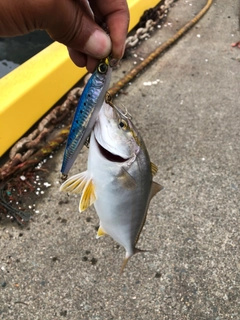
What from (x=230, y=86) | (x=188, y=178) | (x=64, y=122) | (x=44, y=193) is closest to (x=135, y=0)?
(x=230, y=86)

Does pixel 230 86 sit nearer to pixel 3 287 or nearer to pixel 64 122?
pixel 64 122

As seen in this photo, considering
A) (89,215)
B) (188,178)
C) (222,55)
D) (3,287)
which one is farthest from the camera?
(222,55)

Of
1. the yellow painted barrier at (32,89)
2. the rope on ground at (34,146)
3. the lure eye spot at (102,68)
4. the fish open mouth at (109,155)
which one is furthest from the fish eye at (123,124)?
the yellow painted barrier at (32,89)

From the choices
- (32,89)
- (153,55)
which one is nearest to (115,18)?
(32,89)

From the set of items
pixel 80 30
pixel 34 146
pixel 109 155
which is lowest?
pixel 34 146

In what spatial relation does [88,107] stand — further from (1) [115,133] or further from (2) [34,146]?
(2) [34,146]

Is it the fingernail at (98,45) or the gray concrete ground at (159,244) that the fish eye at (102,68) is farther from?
the gray concrete ground at (159,244)
